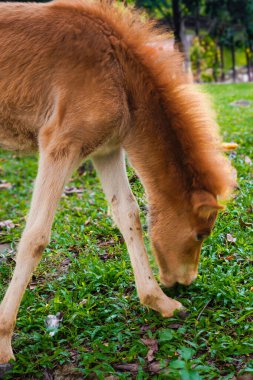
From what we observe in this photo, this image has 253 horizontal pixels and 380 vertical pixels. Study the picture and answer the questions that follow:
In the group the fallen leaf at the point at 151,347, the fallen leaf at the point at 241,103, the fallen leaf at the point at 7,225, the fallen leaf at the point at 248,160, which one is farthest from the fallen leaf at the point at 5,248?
the fallen leaf at the point at 241,103

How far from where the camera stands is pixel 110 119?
12.1 ft

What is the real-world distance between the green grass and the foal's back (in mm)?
1458

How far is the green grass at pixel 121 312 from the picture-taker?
11.7ft

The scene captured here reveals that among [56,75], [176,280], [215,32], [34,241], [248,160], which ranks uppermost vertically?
[56,75]

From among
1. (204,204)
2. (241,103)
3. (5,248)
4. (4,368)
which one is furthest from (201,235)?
(241,103)

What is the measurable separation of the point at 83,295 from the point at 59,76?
1.89m

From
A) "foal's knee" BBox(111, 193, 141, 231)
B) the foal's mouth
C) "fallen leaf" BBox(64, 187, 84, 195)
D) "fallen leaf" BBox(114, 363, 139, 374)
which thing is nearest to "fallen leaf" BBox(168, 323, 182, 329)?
the foal's mouth

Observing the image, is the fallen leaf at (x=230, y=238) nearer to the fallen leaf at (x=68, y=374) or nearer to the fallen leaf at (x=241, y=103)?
the fallen leaf at (x=68, y=374)

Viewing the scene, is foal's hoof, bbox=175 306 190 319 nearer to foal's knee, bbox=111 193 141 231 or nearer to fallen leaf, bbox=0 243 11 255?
foal's knee, bbox=111 193 141 231

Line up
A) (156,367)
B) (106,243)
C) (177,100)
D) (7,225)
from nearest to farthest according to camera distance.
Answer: (156,367) → (177,100) → (106,243) → (7,225)

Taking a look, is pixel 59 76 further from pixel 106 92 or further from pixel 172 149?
pixel 172 149

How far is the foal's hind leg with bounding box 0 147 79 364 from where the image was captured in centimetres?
367

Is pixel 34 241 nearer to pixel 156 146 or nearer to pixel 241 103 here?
pixel 156 146

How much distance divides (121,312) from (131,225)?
705 mm
